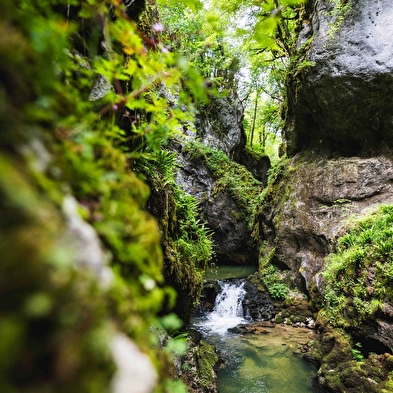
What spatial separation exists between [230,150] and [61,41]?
58.8 feet

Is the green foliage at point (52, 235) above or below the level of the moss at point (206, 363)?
above

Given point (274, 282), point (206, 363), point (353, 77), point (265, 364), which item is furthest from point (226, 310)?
point (353, 77)

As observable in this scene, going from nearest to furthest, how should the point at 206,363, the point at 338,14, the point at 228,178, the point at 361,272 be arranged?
1. the point at 206,363
2. the point at 361,272
3. the point at 338,14
4. the point at 228,178

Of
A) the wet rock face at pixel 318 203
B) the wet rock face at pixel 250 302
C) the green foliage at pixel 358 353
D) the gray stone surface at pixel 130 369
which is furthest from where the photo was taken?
the wet rock face at pixel 250 302

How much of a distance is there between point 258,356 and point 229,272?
718 centimetres

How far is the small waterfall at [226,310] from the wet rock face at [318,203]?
2196 mm

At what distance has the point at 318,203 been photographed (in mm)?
9320

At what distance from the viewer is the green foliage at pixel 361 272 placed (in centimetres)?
515

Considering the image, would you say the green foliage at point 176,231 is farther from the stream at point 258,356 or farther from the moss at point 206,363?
the stream at point 258,356

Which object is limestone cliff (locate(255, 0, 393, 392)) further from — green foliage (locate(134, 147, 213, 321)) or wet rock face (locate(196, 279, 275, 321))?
green foliage (locate(134, 147, 213, 321))

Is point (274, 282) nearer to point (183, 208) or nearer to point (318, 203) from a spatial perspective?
point (318, 203)

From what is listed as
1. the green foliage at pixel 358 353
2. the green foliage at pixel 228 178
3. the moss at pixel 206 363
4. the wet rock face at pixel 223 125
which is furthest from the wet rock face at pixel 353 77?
the wet rock face at pixel 223 125

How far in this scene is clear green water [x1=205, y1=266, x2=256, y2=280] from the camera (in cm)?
1242

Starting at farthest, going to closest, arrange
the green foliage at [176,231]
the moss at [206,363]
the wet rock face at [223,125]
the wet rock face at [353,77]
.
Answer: the wet rock face at [223,125]
the wet rock face at [353,77]
the moss at [206,363]
the green foliage at [176,231]
